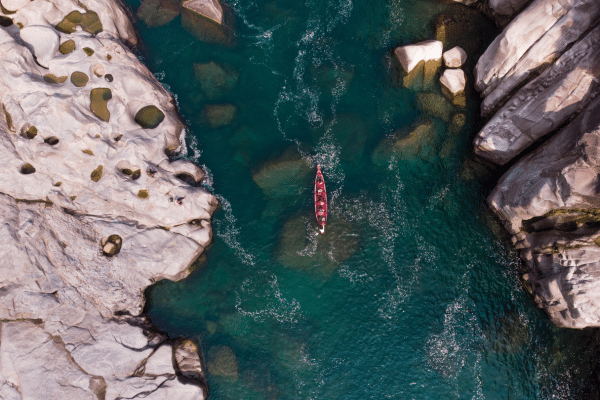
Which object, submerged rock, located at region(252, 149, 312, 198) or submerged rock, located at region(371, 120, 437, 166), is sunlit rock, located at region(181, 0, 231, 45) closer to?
submerged rock, located at region(252, 149, 312, 198)

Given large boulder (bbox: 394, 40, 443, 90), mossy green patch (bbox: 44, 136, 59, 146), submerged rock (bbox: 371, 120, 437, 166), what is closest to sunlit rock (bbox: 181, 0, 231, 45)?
mossy green patch (bbox: 44, 136, 59, 146)

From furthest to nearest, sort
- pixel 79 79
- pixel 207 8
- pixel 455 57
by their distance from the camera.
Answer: pixel 207 8
pixel 455 57
pixel 79 79

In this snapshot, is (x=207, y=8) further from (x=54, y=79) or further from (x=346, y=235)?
(x=346, y=235)

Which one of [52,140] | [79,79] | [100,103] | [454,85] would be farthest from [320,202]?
[79,79]

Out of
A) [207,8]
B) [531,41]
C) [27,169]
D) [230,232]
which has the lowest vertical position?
[230,232]

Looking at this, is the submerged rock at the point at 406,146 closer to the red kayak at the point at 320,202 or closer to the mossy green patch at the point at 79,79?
the red kayak at the point at 320,202

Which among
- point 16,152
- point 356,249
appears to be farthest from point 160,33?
point 356,249

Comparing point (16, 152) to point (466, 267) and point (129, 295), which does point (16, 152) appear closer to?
point (129, 295)

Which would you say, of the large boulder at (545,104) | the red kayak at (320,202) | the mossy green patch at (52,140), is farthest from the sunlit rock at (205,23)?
the large boulder at (545,104)
